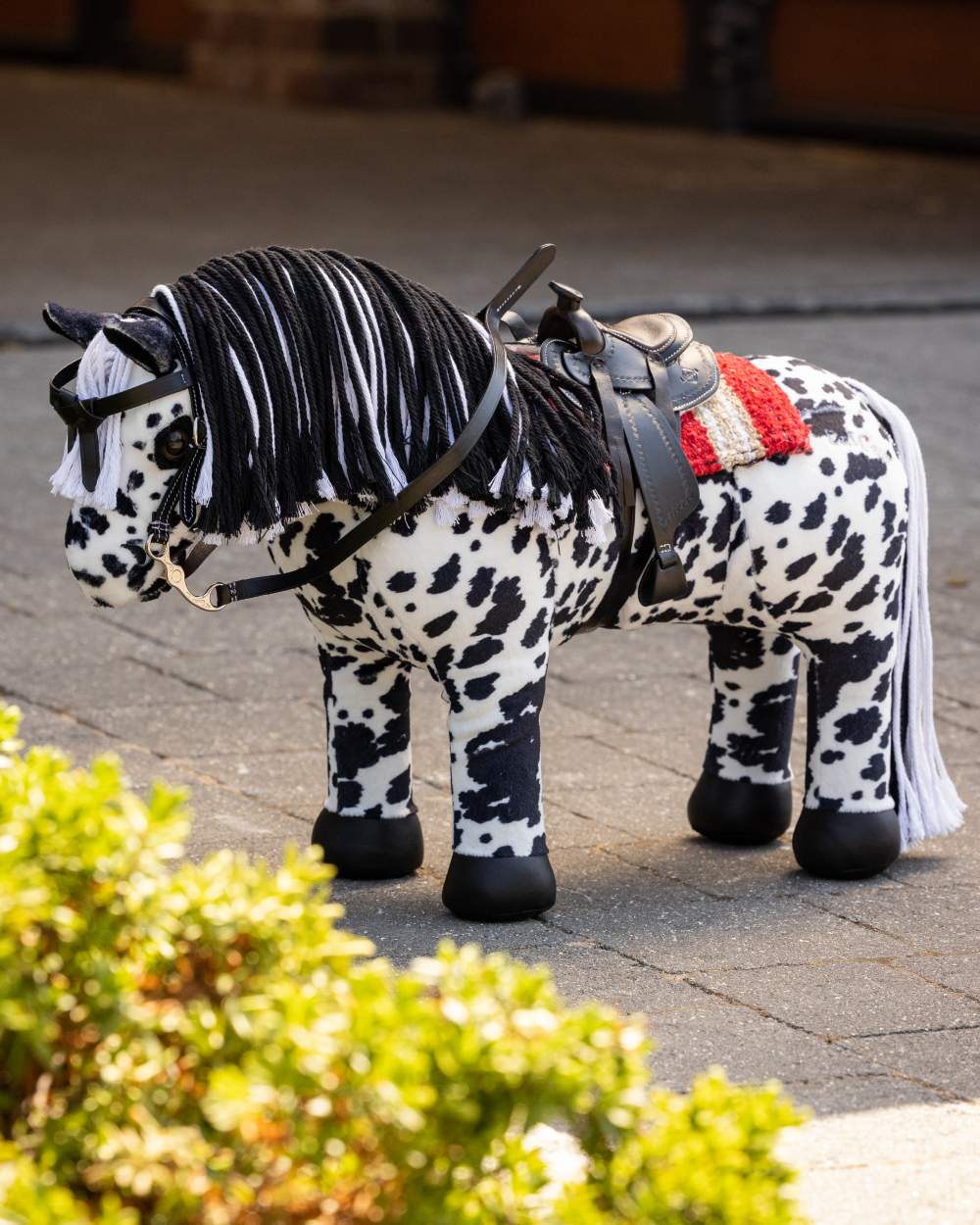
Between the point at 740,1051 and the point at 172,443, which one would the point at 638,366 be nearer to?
the point at 172,443

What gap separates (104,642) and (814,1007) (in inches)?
106

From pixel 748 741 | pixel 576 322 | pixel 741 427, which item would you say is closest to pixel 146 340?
pixel 576 322

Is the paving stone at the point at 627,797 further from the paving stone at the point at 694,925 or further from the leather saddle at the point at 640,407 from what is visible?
the leather saddle at the point at 640,407

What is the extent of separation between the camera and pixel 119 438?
324cm

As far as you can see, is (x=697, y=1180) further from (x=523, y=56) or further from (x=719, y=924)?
(x=523, y=56)

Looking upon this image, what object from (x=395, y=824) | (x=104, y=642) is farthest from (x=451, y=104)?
(x=395, y=824)

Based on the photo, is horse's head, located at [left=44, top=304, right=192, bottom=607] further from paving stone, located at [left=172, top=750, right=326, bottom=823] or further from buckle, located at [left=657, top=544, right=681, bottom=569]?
paving stone, located at [left=172, top=750, right=326, bottom=823]

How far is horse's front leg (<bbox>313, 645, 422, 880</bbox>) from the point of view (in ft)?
12.3

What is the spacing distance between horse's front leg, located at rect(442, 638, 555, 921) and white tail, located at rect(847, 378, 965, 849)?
802 millimetres

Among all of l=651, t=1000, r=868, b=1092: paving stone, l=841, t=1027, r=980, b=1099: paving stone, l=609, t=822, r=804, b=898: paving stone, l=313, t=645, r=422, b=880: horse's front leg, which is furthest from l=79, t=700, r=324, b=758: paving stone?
l=841, t=1027, r=980, b=1099: paving stone

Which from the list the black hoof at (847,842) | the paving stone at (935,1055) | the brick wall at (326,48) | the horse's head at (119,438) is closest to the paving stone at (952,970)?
the paving stone at (935,1055)

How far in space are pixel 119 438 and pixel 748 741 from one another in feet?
4.88

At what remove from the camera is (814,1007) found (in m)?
3.32

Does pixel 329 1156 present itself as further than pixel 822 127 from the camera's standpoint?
No
